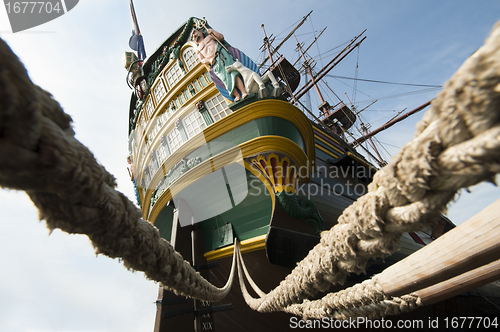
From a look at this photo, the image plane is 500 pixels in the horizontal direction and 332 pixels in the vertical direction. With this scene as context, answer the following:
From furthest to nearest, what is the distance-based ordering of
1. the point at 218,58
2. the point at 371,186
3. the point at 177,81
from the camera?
the point at 177,81
the point at 218,58
the point at 371,186

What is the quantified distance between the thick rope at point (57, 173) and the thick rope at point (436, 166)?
2.87ft

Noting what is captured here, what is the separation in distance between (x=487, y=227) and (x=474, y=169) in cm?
52

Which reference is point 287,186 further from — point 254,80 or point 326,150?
point 326,150

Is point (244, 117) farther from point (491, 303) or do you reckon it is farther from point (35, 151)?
point (491, 303)

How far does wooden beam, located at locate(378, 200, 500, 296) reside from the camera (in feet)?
2.95

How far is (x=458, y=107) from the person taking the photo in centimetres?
Result: 55

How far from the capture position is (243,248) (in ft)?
12.8

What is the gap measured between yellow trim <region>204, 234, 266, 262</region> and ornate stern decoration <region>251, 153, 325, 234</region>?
629mm

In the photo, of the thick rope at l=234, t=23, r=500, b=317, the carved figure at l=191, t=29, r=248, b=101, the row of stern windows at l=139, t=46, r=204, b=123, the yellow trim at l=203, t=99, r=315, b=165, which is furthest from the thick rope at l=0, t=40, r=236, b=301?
the row of stern windows at l=139, t=46, r=204, b=123

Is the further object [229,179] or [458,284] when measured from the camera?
[229,179]

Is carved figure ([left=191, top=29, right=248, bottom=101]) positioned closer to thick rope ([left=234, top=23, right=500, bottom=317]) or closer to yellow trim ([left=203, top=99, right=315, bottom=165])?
yellow trim ([left=203, top=99, right=315, bottom=165])

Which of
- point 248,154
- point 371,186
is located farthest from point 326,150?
point 371,186

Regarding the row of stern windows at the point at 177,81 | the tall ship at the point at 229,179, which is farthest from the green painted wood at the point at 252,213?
the row of stern windows at the point at 177,81

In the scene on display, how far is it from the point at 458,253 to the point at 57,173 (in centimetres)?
138
